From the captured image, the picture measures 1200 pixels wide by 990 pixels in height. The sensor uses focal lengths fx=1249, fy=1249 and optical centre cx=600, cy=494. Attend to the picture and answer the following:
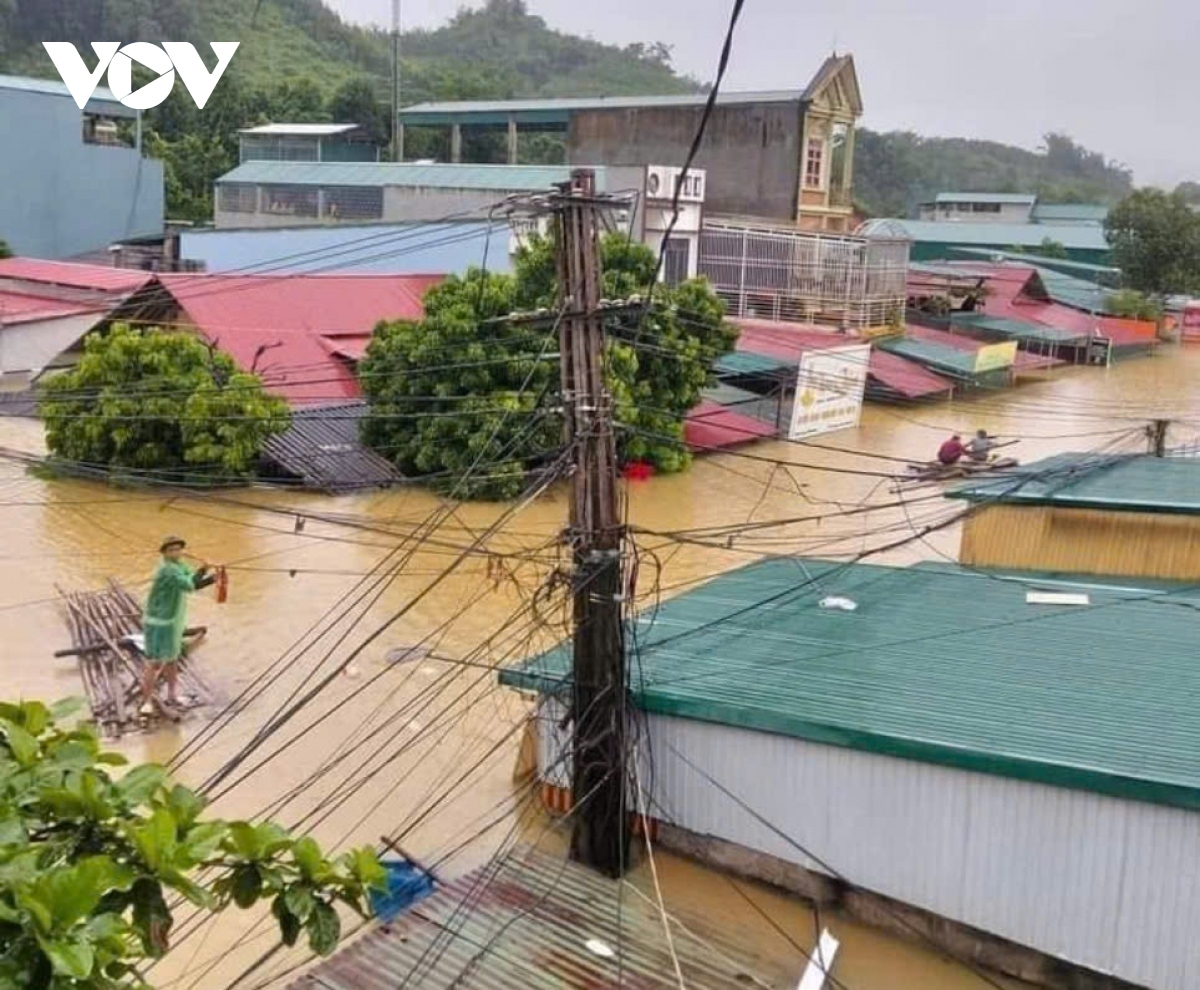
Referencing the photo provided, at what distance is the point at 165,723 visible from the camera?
10.3 metres

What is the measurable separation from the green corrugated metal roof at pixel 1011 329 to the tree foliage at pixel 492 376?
724 inches

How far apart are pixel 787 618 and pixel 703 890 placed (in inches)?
90.0

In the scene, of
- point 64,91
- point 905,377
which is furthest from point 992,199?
point 64,91

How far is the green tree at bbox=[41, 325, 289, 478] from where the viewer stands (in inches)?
706

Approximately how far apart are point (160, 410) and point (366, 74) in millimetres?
57516

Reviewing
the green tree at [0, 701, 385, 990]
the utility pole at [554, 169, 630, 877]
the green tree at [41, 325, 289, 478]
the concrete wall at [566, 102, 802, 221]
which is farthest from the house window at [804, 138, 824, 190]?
the green tree at [0, 701, 385, 990]

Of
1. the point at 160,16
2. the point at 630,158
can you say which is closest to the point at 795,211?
the point at 630,158

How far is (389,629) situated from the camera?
43.1 feet

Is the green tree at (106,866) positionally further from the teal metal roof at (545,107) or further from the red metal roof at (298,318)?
the teal metal roof at (545,107)

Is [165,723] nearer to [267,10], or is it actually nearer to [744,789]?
[744,789]

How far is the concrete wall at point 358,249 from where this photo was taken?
28.9 m

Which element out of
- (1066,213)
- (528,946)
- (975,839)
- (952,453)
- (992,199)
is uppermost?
(992,199)

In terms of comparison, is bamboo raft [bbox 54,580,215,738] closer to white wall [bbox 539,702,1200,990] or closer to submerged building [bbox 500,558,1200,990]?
submerged building [bbox 500,558,1200,990]

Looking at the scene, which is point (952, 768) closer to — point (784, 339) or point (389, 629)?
point (389, 629)
